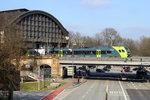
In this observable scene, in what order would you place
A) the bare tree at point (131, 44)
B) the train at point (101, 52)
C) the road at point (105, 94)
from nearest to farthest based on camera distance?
the road at point (105, 94) → the train at point (101, 52) → the bare tree at point (131, 44)

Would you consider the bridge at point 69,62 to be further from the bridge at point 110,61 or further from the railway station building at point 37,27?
the railway station building at point 37,27

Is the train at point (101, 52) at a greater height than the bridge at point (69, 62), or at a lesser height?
greater

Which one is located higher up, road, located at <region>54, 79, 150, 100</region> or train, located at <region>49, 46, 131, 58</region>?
train, located at <region>49, 46, 131, 58</region>

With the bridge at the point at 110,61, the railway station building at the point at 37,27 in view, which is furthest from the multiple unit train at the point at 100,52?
the railway station building at the point at 37,27

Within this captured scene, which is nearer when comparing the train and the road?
the road

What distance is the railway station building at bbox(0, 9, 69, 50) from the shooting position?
95.9m

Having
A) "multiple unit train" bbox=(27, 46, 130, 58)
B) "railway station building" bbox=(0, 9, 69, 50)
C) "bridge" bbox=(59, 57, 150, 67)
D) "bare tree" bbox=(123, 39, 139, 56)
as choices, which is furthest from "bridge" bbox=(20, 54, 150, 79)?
"bare tree" bbox=(123, 39, 139, 56)

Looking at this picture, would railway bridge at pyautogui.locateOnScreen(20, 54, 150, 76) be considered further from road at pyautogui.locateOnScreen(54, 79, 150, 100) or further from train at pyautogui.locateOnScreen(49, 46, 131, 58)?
road at pyautogui.locateOnScreen(54, 79, 150, 100)

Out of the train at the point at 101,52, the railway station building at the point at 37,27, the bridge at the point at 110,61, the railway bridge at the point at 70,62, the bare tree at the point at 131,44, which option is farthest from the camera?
the bare tree at the point at 131,44

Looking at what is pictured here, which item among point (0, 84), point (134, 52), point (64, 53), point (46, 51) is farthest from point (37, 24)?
point (0, 84)

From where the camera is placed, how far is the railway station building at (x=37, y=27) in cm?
9594

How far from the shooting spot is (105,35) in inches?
5153

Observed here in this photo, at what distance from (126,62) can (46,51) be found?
39937mm

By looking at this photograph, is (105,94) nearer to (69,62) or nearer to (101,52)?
(69,62)
